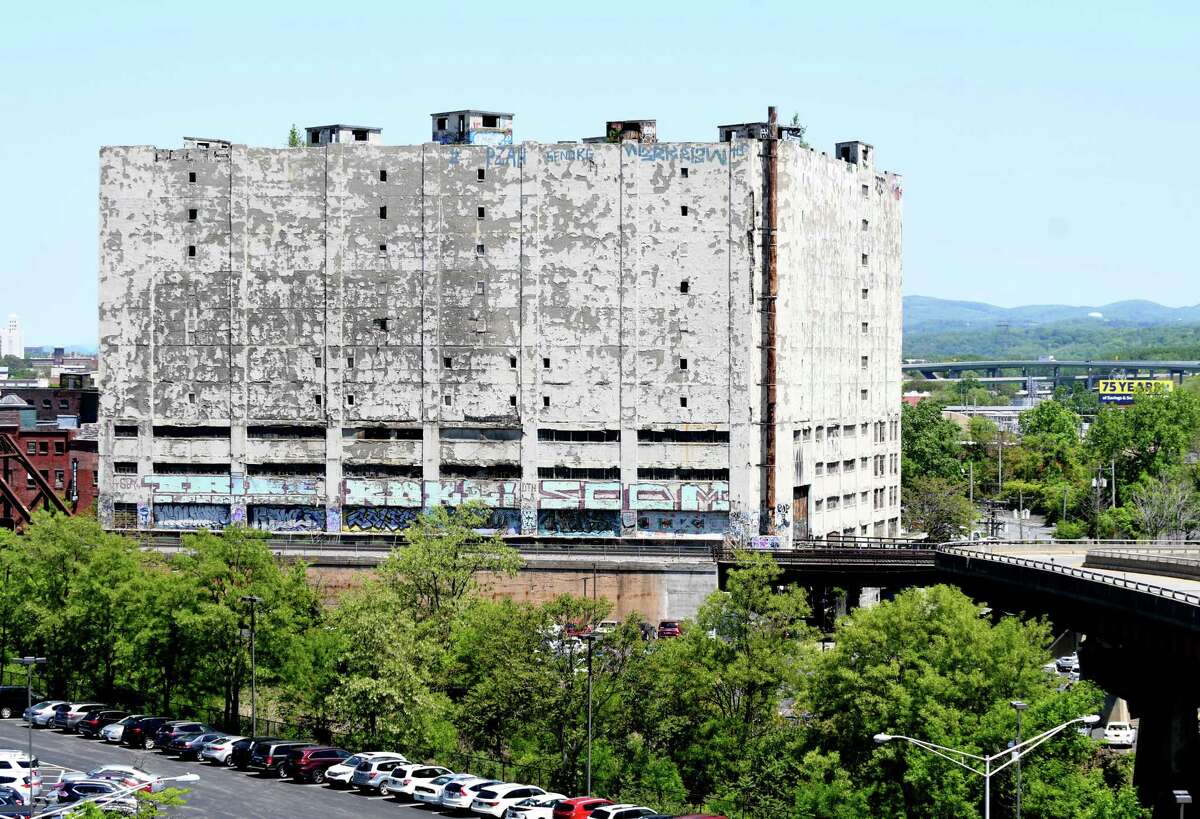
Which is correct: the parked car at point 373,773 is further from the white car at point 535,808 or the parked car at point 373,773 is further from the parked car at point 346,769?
the white car at point 535,808

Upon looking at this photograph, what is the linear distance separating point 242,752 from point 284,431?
6511 centimetres

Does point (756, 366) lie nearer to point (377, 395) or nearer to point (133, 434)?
point (377, 395)

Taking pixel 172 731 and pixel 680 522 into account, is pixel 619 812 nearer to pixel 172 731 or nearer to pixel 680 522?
pixel 172 731

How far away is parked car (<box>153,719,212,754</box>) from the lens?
→ 308 feet

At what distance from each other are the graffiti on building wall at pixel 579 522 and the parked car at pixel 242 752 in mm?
57972

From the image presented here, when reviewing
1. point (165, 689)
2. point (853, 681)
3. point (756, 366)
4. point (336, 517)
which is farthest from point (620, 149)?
point (853, 681)

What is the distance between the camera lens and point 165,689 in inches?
4144

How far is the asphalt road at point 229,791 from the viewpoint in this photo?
79875mm

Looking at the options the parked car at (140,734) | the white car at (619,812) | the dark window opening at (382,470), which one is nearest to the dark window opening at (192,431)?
the dark window opening at (382,470)

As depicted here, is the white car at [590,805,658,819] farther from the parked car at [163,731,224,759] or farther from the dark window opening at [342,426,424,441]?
the dark window opening at [342,426,424,441]

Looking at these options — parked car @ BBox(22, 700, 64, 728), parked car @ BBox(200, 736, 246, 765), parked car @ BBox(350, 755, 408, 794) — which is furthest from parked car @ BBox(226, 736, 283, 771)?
parked car @ BBox(22, 700, 64, 728)

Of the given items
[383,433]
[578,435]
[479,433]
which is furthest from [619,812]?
[383,433]

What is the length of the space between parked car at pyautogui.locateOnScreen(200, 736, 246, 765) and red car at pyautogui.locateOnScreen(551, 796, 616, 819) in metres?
20.4

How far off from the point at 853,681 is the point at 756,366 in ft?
213
